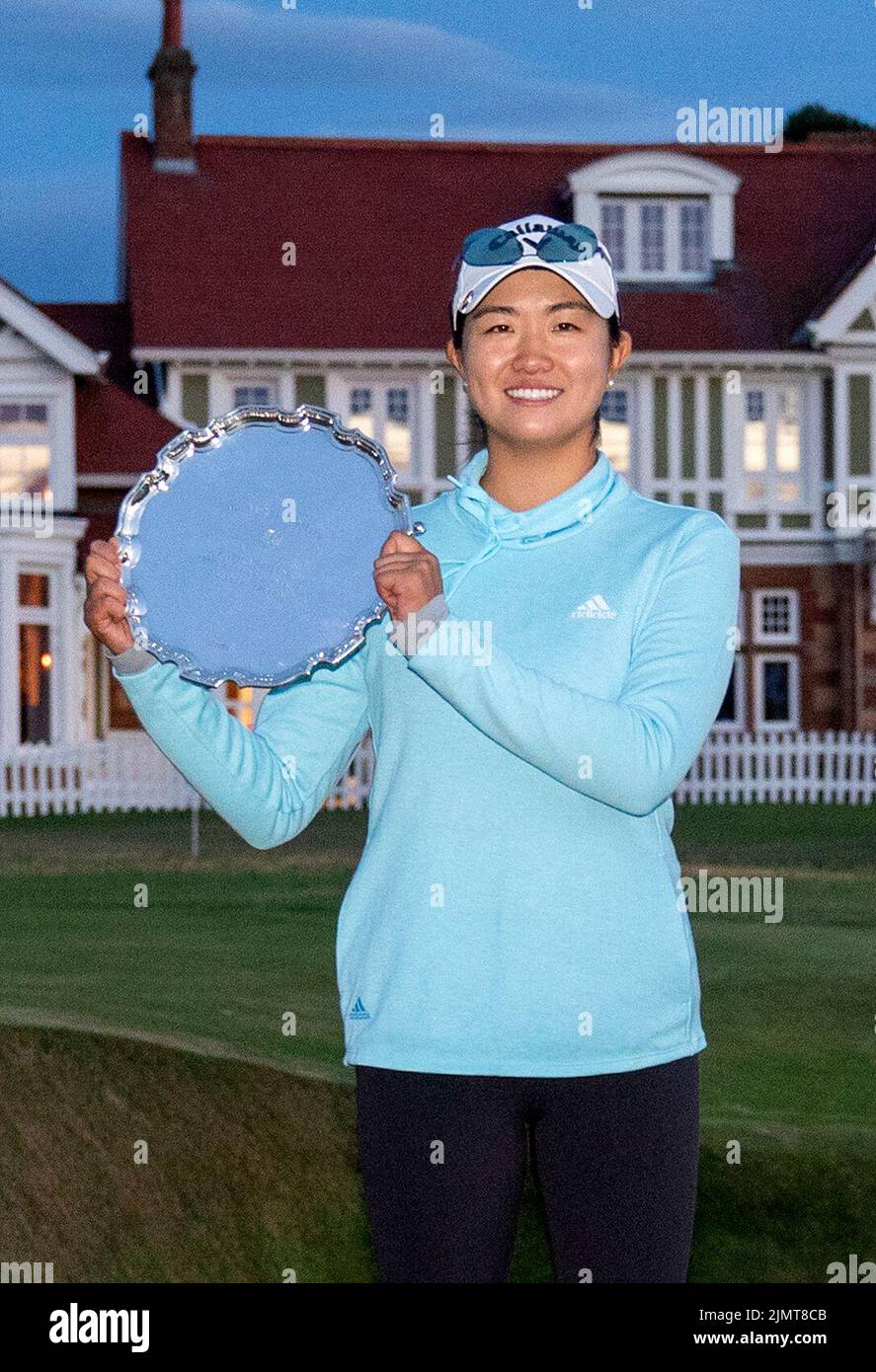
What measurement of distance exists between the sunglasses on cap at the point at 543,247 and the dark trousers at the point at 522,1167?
1251 mm

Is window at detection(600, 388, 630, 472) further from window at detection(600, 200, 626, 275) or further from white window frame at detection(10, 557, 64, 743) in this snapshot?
white window frame at detection(10, 557, 64, 743)

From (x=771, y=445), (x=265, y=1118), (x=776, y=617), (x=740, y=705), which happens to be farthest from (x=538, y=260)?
(x=771, y=445)

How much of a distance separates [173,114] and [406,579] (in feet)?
104

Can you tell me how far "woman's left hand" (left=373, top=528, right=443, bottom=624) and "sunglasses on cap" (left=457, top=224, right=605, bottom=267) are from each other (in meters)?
0.53

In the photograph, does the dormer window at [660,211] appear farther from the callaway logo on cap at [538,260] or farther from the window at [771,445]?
the callaway logo on cap at [538,260]

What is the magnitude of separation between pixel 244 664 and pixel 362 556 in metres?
0.27

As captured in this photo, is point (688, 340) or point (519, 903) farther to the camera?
point (688, 340)

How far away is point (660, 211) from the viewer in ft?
108

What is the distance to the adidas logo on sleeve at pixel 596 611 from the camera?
121 inches

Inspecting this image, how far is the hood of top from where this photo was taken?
320 cm

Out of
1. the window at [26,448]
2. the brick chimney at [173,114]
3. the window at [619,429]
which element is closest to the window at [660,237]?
the window at [619,429]

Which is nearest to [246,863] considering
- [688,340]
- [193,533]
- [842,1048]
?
[842,1048]

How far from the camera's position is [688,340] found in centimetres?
3203
